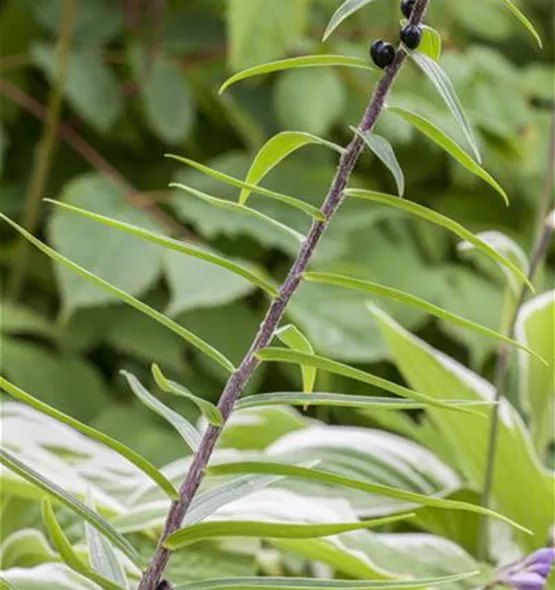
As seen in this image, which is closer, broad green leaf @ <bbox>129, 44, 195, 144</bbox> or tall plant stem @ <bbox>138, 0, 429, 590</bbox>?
tall plant stem @ <bbox>138, 0, 429, 590</bbox>

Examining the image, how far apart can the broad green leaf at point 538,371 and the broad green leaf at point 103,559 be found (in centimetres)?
37

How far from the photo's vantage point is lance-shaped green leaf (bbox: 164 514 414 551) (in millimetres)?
241

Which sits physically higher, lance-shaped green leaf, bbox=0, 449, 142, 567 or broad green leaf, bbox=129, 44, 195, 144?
broad green leaf, bbox=129, 44, 195, 144

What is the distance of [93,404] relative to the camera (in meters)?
0.90

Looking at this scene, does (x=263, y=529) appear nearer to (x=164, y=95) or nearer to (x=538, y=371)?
(x=538, y=371)

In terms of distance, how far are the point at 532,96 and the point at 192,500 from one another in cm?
92

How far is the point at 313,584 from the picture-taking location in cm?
25

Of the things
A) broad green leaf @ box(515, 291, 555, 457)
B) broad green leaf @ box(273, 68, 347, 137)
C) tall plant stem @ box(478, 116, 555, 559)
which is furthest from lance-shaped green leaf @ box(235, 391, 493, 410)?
broad green leaf @ box(273, 68, 347, 137)

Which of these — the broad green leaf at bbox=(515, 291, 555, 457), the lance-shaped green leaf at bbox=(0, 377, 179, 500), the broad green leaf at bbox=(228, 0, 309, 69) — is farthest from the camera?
the broad green leaf at bbox=(228, 0, 309, 69)

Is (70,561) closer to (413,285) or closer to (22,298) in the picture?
(413,285)

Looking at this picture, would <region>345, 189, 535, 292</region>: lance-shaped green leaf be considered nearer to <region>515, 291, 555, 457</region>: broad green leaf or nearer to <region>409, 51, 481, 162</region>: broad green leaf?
<region>409, 51, 481, 162</region>: broad green leaf

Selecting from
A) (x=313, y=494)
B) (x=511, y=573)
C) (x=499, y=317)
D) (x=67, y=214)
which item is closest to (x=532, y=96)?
(x=499, y=317)

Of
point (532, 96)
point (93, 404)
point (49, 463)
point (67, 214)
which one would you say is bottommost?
point (49, 463)

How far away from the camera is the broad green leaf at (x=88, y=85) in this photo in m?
0.95
